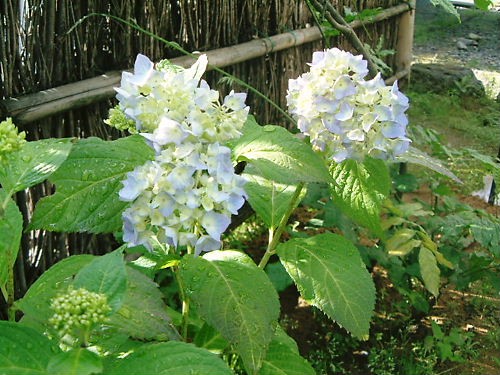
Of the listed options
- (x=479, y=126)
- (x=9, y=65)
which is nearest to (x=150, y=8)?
(x=9, y=65)

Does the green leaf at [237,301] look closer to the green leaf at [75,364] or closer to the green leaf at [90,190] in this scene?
the green leaf at [90,190]

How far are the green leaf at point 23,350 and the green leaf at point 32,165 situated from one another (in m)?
0.21

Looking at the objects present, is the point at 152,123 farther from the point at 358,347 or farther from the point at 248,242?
the point at 248,242

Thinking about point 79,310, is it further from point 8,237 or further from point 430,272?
point 430,272

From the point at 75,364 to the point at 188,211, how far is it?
0.26 metres

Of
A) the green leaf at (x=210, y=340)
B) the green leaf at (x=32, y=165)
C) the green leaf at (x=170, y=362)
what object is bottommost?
the green leaf at (x=210, y=340)

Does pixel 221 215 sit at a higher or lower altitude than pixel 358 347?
higher

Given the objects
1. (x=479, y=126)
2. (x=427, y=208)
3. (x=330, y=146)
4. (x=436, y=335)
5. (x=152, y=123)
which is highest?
(x=152, y=123)

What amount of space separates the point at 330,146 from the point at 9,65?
1.07 metres

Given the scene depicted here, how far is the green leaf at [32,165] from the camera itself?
3.33 feet

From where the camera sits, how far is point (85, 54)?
2.15 meters

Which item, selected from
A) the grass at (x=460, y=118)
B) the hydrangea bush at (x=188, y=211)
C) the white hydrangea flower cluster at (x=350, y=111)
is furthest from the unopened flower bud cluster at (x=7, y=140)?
the grass at (x=460, y=118)

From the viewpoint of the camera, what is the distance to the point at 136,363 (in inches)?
35.7

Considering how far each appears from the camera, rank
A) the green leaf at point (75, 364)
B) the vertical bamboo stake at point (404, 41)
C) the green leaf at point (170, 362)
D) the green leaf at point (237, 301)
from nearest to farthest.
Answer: the green leaf at point (75, 364)
the green leaf at point (170, 362)
the green leaf at point (237, 301)
the vertical bamboo stake at point (404, 41)
